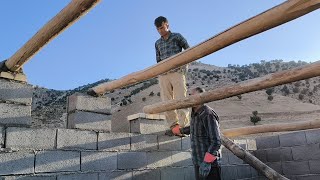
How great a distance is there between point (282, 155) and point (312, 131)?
768 mm

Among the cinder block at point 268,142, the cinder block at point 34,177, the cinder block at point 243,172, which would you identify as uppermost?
the cinder block at point 268,142

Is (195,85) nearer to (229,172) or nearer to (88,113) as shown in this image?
(229,172)

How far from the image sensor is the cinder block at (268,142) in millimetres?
6777

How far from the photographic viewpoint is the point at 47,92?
189ft

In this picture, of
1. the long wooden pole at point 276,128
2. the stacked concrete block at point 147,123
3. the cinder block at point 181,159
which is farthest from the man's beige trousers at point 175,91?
the long wooden pole at point 276,128

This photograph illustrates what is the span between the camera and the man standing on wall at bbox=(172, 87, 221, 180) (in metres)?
3.69

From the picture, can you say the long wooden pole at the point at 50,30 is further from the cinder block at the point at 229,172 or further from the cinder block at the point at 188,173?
the cinder block at the point at 229,172

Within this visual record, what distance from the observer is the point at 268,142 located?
693cm

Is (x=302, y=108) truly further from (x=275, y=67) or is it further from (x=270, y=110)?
(x=275, y=67)

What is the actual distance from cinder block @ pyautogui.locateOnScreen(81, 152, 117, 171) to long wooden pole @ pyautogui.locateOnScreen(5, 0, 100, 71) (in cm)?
128

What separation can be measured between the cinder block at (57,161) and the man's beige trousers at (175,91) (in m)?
1.67

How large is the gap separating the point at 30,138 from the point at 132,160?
57.8 inches

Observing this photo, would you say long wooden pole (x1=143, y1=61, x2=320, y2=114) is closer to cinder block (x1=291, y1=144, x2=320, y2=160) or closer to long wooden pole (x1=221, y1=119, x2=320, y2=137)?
long wooden pole (x1=221, y1=119, x2=320, y2=137)

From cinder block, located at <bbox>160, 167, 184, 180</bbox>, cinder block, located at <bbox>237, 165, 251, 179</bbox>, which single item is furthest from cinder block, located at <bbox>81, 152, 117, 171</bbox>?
cinder block, located at <bbox>237, 165, 251, 179</bbox>
